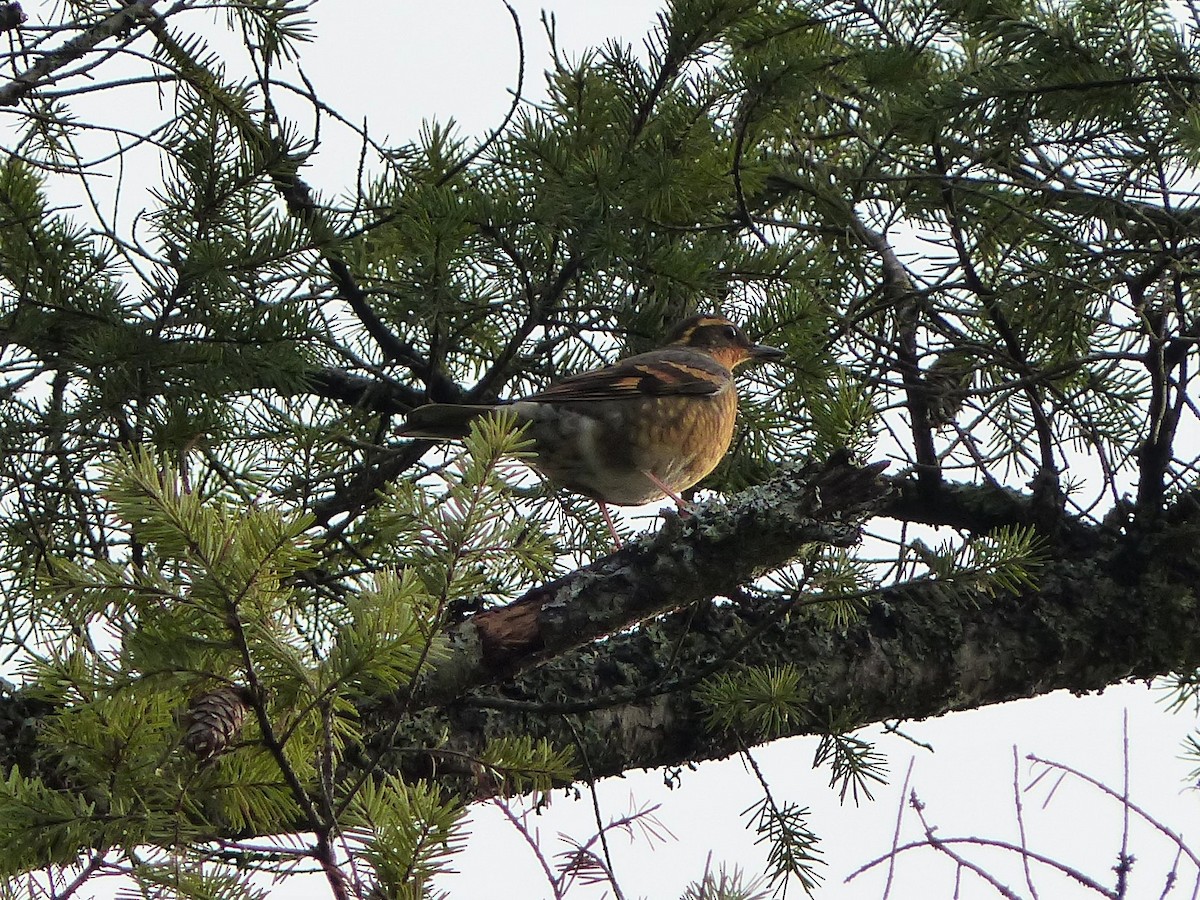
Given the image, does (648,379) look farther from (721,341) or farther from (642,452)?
(721,341)

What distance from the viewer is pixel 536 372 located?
15.3ft

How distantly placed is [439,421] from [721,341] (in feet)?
5.84

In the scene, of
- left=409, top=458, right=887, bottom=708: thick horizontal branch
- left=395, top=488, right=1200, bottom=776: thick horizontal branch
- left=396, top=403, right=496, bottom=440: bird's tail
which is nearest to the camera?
left=409, top=458, right=887, bottom=708: thick horizontal branch

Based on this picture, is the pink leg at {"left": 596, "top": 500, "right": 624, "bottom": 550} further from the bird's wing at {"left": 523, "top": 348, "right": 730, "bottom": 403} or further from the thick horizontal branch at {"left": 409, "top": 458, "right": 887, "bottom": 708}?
the thick horizontal branch at {"left": 409, "top": 458, "right": 887, "bottom": 708}

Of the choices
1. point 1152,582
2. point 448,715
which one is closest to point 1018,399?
point 1152,582

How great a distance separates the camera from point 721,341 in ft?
17.7

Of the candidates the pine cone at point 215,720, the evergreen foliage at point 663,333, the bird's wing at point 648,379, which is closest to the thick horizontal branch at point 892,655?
the evergreen foliage at point 663,333

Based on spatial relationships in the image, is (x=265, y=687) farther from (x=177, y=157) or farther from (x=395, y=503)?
(x=177, y=157)

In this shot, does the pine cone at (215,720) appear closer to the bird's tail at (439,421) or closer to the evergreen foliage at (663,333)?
the evergreen foliage at (663,333)

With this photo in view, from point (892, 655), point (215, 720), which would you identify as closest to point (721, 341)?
point (892, 655)

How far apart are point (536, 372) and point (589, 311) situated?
0.65 meters

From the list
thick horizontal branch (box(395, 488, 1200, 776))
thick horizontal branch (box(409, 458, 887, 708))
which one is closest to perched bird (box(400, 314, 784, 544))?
thick horizontal branch (box(395, 488, 1200, 776))

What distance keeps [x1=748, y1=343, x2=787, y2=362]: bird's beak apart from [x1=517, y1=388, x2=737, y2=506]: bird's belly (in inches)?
15.7

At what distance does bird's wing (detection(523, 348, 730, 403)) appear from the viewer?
464 centimetres
